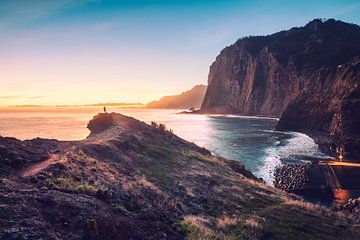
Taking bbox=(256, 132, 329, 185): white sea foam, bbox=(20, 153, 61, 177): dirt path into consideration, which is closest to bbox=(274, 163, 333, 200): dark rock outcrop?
bbox=(256, 132, 329, 185): white sea foam

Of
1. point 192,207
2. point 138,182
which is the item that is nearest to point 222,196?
point 192,207

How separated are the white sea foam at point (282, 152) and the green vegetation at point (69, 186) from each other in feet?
106

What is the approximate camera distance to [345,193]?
38.7m

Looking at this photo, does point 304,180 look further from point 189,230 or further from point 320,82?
point 320,82

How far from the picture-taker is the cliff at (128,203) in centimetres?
1307

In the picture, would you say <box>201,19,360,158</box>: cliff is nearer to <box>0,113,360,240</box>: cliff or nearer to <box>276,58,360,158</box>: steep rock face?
<box>276,58,360,158</box>: steep rock face

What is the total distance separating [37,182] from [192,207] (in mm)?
8885

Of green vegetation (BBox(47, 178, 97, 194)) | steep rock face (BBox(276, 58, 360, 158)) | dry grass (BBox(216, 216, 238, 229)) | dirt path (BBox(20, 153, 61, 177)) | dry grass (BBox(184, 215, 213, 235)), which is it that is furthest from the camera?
steep rock face (BBox(276, 58, 360, 158))

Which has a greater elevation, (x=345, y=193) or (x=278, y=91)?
(x=278, y=91)

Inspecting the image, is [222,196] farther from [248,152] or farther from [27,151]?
[248,152]

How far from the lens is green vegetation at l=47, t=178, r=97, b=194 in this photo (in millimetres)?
16375

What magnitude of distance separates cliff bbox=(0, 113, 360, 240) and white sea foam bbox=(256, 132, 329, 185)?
809 inches

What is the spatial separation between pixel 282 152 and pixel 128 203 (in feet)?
187

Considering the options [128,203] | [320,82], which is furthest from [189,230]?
[320,82]
